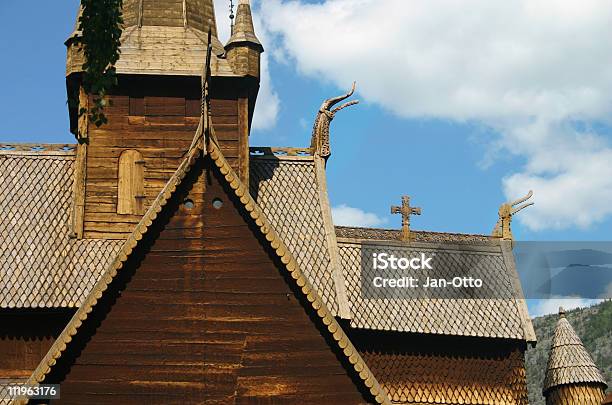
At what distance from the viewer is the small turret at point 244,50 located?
30.2 m

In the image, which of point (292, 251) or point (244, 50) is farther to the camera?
point (244, 50)

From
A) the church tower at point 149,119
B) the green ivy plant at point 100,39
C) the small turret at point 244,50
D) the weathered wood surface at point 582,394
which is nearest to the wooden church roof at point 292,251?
the church tower at point 149,119

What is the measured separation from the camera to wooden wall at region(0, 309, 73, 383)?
26188 mm

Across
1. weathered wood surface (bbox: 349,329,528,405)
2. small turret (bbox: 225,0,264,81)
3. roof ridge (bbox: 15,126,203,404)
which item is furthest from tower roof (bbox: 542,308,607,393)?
roof ridge (bbox: 15,126,203,404)

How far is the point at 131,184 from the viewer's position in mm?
29031

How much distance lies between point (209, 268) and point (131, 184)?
9.89 metres

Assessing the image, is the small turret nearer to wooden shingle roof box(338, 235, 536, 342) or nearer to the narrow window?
the narrow window

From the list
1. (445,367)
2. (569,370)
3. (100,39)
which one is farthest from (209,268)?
(569,370)

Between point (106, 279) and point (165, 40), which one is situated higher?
point (165, 40)

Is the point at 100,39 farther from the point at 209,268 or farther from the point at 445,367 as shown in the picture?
the point at 445,367

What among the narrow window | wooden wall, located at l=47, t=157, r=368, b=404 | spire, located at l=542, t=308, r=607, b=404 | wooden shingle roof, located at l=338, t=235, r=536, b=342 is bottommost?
wooden wall, located at l=47, t=157, r=368, b=404

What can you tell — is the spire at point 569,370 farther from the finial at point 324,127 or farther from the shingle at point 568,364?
the finial at point 324,127

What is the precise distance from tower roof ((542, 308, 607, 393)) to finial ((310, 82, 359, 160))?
9115 mm

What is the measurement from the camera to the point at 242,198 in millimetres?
19922
